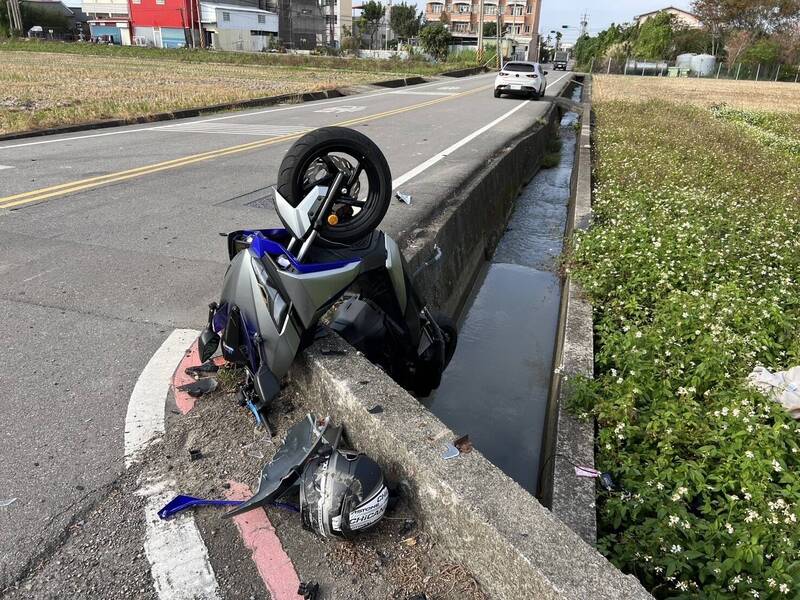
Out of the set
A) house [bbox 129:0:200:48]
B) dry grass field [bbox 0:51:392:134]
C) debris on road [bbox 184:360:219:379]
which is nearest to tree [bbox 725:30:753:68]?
house [bbox 129:0:200:48]

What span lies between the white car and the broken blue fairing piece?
77.0ft

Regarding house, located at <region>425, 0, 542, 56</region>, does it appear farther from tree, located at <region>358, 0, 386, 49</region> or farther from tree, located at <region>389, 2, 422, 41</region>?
tree, located at <region>358, 0, 386, 49</region>

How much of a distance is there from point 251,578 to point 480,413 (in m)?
2.89

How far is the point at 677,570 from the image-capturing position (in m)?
2.31

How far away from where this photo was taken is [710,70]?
63.2m

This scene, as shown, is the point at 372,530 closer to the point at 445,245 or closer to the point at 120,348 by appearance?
the point at 120,348

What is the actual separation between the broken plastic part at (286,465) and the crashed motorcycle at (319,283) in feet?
1.04

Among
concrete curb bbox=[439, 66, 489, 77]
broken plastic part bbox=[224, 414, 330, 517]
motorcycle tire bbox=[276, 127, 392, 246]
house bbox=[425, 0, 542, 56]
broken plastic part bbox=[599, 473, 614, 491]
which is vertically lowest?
broken plastic part bbox=[599, 473, 614, 491]

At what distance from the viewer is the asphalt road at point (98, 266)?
8.51 ft

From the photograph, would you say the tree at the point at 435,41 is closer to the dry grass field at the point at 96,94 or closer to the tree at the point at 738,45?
the tree at the point at 738,45

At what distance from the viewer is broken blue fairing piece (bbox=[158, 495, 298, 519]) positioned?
237cm

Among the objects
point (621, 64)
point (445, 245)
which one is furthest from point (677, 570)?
point (621, 64)

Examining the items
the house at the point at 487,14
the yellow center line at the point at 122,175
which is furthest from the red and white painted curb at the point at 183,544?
the house at the point at 487,14

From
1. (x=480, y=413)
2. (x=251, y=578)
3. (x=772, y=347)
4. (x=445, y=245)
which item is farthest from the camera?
(x=445, y=245)
